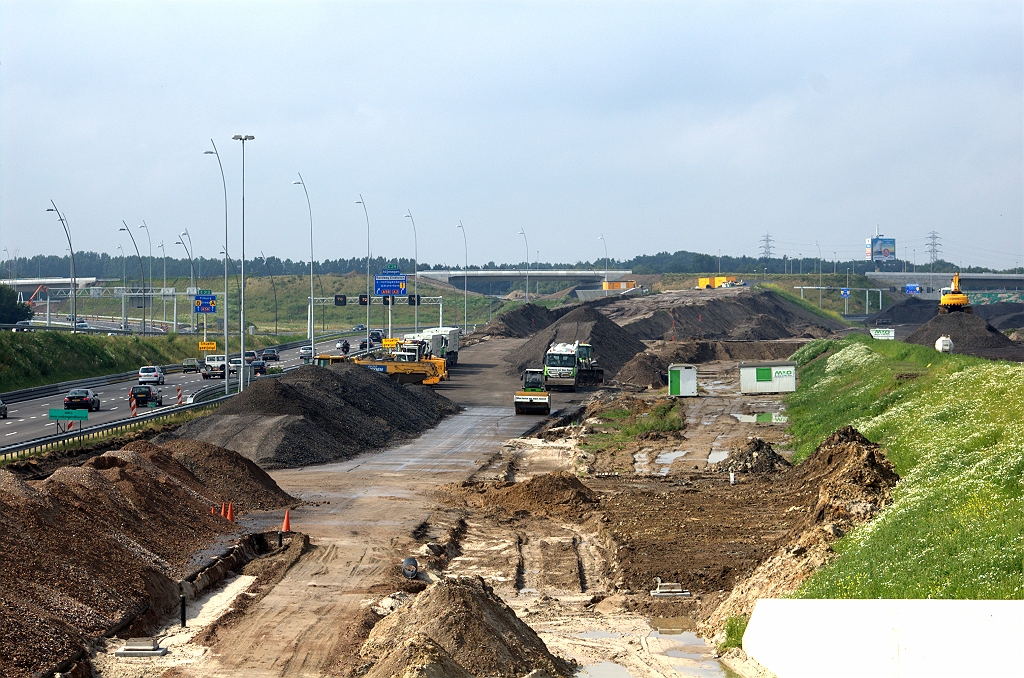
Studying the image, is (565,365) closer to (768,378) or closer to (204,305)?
(768,378)

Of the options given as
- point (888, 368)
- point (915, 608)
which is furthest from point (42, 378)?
point (915, 608)

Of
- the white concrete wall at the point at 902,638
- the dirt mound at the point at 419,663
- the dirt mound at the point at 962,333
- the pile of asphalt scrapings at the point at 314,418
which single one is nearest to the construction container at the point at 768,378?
the pile of asphalt scrapings at the point at 314,418

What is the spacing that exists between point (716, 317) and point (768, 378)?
3075 inches

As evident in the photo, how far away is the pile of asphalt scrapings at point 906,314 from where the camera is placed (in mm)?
165500

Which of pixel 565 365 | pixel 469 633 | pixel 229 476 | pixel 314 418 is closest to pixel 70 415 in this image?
pixel 314 418

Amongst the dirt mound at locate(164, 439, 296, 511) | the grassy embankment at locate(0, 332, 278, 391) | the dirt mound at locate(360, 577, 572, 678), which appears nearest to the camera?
the dirt mound at locate(360, 577, 572, 678)

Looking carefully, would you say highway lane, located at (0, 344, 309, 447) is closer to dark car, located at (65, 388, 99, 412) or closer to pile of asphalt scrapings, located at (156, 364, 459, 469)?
dark car, located at (65, 388, 99, 412)

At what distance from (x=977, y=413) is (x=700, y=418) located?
84.1 feet

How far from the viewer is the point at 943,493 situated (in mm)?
20703

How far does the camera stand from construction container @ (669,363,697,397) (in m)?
62.8

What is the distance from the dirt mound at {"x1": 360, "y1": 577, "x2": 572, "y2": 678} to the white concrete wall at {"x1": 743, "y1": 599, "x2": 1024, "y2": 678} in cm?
385

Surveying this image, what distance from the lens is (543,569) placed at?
25.0 meters

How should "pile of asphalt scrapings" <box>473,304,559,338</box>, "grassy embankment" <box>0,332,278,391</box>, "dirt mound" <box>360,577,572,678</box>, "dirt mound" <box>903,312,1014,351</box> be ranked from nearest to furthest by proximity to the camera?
"dirt mound" <box>360,577,572,678</box>, "grassy embankment" <box>0,332,278,391</box>, "dirt mound" <box>903,312,1014,351</box>, "pile of asphalt scrapings" <box>473,304,559,338</box>

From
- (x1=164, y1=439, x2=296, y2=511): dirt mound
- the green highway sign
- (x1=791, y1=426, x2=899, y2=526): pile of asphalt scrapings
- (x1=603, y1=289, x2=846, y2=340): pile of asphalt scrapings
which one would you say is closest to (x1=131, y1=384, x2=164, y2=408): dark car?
the green highway sign
